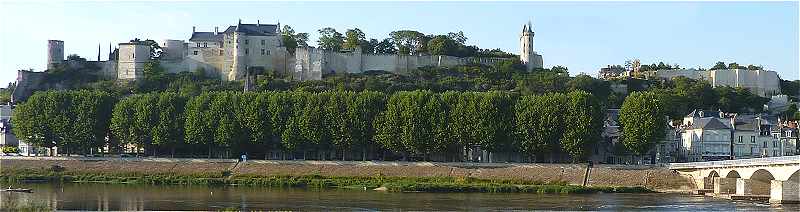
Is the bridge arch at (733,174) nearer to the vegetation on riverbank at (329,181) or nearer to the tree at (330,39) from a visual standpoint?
the vegetation on riverbank at (329,181)

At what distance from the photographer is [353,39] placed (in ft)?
386

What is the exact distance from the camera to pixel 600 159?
76.9m

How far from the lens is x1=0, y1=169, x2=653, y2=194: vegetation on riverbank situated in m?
59.8

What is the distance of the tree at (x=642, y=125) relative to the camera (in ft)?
227

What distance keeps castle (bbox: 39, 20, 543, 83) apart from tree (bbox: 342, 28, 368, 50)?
7.64 metres

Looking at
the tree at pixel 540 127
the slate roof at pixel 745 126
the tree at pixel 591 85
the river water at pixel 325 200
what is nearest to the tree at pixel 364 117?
the tree at pixel 540 127

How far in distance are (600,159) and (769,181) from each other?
22967 millimetres

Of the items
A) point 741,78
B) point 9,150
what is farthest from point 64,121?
point 741,78

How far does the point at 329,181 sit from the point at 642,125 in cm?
2136

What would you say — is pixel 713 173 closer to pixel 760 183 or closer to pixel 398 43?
pixel 760 183

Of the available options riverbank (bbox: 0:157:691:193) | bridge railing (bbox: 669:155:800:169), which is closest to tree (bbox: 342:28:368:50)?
riverbank (bbox: 0:157:691:193)

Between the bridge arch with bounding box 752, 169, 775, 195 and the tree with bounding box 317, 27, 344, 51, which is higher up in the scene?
the tree with bounding box 317, 27, 344, 51

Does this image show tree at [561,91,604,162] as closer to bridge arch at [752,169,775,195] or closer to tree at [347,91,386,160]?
tree at [347,91,386,160]

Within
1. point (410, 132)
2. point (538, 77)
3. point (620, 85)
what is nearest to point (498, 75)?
point (538, 77)
